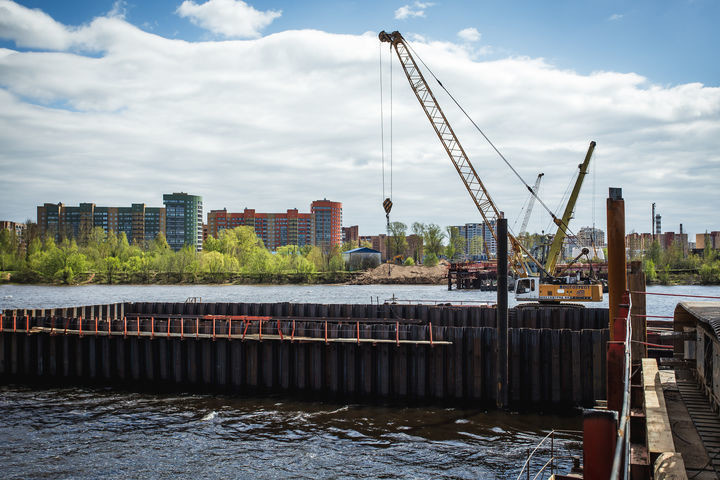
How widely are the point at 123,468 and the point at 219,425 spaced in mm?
4348

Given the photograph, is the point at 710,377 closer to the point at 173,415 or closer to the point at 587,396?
the point at 587,396

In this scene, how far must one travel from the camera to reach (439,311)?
31156 millimetres

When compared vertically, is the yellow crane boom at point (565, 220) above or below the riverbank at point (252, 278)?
above

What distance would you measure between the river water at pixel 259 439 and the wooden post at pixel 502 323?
2.94 feet

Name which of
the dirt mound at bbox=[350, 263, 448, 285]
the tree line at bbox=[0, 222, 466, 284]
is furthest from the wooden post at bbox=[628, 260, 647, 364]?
the tree line at bbox=[0, 222, 466, 284]

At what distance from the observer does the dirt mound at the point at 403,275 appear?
480 feet

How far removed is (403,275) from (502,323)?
129194mm

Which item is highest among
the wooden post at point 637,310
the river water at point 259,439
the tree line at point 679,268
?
the wooden post at point 637,310

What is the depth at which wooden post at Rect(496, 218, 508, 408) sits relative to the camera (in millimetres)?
20938

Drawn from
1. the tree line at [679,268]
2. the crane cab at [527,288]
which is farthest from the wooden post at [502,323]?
the tree line at [679,268]

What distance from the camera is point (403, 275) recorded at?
14988 centimetres

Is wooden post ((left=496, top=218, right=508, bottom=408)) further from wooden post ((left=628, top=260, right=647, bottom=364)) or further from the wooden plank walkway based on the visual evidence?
the wooden plank walkway

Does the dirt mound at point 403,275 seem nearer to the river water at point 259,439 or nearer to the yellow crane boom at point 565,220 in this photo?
the yellow crane boom at point 565,220

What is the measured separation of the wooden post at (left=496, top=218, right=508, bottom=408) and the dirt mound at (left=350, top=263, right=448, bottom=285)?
121 m
